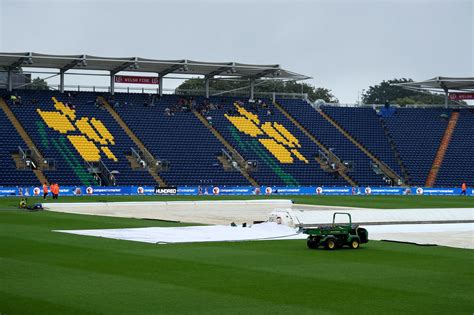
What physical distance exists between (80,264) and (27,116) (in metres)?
60.3

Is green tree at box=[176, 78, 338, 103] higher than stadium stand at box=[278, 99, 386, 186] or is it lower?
higher

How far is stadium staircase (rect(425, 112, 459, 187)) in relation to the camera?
93.2 metres

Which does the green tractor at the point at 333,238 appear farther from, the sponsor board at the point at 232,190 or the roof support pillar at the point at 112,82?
the roof support pillar at the point at 112,82

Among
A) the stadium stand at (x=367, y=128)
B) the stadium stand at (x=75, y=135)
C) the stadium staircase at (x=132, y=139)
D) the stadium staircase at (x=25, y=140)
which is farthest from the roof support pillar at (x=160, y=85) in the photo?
the stadium stand at (x=367, y=128)

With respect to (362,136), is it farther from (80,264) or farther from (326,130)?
(80,264)

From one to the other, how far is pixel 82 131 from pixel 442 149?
39852 mm

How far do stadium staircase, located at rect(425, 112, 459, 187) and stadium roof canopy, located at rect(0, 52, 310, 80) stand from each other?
55.7ft

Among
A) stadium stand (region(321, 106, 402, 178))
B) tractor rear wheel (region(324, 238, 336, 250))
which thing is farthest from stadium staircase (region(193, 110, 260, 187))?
tractor rear wheel (region(324, 238, 336, 250))

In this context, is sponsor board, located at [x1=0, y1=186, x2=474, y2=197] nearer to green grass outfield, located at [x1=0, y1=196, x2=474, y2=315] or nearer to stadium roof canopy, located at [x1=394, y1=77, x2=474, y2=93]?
stadium roof canopy, located at [x1=394, y1=77, x2=474, y2=93]

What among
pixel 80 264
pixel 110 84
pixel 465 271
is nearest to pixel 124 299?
pixel 80 264

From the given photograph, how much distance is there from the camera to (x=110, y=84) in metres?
92.6

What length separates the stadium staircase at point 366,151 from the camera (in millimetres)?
92438

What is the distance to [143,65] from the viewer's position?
89.1m

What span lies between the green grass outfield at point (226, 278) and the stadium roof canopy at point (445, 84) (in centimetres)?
6811
